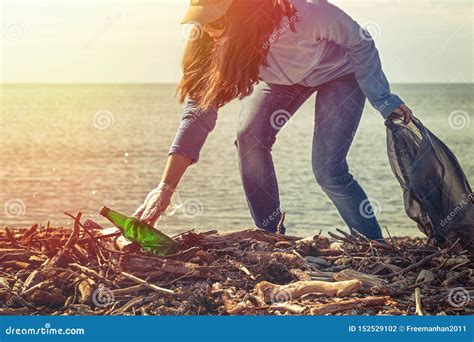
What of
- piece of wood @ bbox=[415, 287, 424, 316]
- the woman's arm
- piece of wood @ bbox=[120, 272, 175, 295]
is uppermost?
the woman's arm

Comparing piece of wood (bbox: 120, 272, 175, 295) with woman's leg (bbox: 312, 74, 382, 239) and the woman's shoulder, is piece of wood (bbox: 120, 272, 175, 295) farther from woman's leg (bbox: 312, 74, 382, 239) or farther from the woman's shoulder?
the woman's shoulder

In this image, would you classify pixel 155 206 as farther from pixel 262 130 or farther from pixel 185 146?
pixel 262 130

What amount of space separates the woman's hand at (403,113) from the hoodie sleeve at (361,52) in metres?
0.02

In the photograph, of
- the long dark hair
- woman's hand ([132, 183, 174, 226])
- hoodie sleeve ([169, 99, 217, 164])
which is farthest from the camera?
hoodie sleeve ([169, 99, 217, 164])

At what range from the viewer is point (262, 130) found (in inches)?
183

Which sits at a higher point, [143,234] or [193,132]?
[193,132]

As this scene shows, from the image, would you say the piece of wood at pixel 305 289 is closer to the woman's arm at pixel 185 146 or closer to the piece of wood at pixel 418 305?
the piece of wood at pixel 418 305

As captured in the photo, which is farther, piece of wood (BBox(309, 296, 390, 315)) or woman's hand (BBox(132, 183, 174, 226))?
woman's hand (BBox(132, 183, 174, 226))

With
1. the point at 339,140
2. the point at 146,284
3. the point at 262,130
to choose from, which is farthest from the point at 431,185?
the point at 146,284

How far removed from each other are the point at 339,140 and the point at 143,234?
105cm

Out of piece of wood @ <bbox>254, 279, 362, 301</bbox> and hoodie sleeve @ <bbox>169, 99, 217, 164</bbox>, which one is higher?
hoodie sleeve @ <bbox>169, 99, 217, 164</bbox>

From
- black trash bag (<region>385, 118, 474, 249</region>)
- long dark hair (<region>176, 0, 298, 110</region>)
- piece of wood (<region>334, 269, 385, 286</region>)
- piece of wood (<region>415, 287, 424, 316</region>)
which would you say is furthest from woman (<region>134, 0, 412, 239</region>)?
piece of wood (<region>415, 287, 424, 316</region>)

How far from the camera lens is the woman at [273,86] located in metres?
4.34

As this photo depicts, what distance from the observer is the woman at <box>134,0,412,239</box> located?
434 cm
